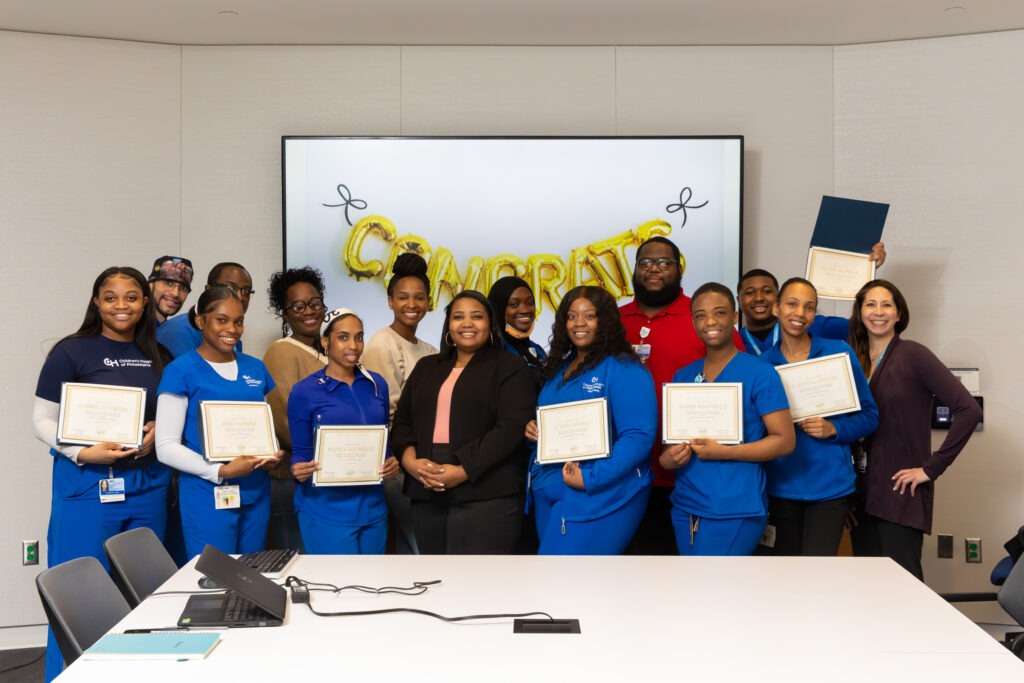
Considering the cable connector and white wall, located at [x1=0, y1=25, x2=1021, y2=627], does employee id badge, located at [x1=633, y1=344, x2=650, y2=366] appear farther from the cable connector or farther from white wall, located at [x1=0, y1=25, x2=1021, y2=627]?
the cable connector

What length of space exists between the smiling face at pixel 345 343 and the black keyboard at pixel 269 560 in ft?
3.05

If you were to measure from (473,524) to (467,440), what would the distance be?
314mm

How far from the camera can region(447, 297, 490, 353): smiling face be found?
362 cm

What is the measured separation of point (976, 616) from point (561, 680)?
13.2 ft

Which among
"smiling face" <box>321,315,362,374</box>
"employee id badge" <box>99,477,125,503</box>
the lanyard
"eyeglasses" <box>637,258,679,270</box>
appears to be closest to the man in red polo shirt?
"eyeglasses" <box>637,258,679,270</box>

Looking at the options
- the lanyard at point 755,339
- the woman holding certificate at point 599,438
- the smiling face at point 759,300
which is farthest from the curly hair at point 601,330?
the smiling face at point 759,300

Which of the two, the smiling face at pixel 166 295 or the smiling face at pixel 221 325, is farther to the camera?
the smiling face at pixel 166 295

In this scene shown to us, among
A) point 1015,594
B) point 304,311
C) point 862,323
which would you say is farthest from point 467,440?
point 1015,594

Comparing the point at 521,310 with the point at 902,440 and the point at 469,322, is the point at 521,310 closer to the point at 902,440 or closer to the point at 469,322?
the point at 469,322

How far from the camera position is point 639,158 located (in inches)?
203

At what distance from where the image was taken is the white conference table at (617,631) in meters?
1.93

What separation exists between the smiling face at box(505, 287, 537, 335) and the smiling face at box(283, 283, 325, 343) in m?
0.89

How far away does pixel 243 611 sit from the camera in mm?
2305

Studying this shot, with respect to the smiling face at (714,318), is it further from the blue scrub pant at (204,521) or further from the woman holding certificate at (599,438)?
the blue scrub pant at (204,521)
